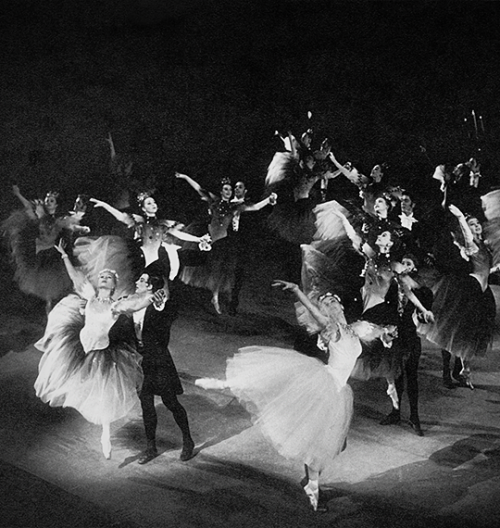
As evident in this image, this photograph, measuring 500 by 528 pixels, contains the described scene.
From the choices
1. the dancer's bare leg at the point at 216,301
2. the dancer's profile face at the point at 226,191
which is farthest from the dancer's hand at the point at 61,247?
the dancer's profile face at the point at 226,191

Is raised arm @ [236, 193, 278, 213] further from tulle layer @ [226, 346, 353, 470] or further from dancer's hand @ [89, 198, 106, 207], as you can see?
tulle layer @ [226, 346, 353, 470]

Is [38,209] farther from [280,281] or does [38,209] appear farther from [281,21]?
[281,21]

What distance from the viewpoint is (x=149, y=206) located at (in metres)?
6.38

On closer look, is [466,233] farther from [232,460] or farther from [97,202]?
[97,202]

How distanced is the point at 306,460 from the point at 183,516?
1.05m

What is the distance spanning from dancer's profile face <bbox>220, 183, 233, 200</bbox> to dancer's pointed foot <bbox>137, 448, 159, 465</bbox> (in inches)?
92.8

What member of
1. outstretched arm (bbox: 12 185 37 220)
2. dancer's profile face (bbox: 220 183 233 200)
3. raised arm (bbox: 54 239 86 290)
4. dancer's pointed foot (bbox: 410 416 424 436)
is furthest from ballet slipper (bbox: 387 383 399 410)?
outstretched arm (bbox: 12 185 37 220)

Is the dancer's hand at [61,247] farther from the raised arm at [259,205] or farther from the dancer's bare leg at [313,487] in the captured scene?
the dancer's bare leg at [313,487]

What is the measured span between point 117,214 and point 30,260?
98 cm

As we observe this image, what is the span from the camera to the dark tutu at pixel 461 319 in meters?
6.39

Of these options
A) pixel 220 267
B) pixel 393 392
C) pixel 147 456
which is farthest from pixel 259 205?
pixel 147 456

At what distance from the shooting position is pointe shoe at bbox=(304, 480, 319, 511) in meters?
5.55

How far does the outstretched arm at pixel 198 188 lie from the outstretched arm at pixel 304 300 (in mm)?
1018

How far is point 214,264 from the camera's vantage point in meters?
6.52
